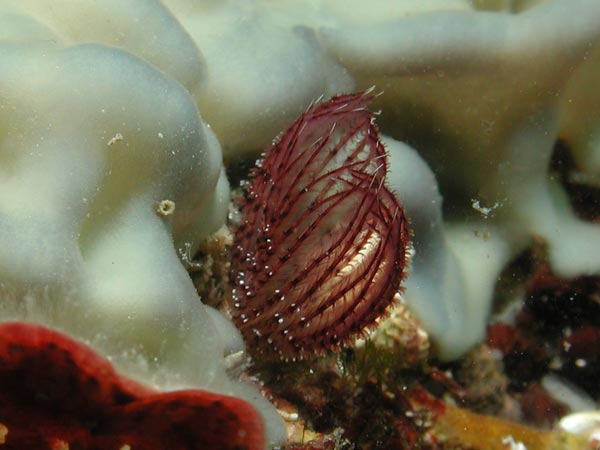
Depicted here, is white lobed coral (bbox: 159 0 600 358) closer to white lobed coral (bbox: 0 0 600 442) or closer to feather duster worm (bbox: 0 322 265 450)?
white lobed coral (bbox: 0 0 600 442)

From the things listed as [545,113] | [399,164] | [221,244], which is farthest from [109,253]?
[545,113]

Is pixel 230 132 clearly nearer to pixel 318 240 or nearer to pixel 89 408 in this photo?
pixel 318 240

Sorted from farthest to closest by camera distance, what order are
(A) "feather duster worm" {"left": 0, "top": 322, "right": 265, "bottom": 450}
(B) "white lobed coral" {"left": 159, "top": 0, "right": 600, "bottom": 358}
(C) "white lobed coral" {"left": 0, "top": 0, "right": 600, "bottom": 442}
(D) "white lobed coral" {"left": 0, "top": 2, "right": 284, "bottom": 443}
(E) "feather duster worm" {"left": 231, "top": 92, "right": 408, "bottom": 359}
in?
1. (B) "white lobed coral" {"left": 159, "top": 0, "right": 600, "bottom": 358}
2. (E) "feather duster worm" {"left": 231, "top": 92, "right": 408, "bottom": 359}
3. (C) "white lobed coral" {"left": 0, "top": 0, "right": 600, "bottom": 442}
4. (D) "white lobed coral" {"left": 0, "top": 2, "right": 284, "bottom": 443}
5. (A) "feather duster worm" {"left": 0, "top": 322, "right": 265, "bottom": 450}

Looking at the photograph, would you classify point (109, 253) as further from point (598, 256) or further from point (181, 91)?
point (598, 256)

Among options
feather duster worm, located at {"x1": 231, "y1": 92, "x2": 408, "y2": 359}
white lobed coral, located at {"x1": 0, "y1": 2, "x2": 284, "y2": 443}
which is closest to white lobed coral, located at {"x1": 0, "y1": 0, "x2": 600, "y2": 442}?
white lobed coral, located at {"x1": 0, "y1": 2, "x2": 284, "y2": 443}

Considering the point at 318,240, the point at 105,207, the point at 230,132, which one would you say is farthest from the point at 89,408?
the point at 230,132

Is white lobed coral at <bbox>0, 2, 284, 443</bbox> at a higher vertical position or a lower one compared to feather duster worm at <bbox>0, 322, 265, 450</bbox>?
higher

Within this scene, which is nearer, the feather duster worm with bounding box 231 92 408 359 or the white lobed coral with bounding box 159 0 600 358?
the feather duster worm with bounding box 231 92 408 359

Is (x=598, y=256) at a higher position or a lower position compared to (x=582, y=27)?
lower
